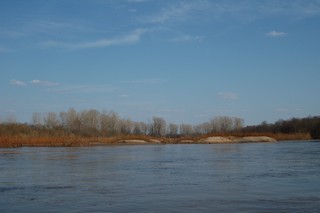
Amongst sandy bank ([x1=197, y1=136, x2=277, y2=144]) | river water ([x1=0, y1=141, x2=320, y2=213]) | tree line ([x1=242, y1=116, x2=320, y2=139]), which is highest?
tree line ([x1=242, y1=116, x2=320, y2=139])

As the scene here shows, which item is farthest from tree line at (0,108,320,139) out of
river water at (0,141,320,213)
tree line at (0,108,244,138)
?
river water at (0,141,320,213)

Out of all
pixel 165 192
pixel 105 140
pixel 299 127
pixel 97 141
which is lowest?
pixel 165 192

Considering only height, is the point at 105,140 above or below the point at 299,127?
below

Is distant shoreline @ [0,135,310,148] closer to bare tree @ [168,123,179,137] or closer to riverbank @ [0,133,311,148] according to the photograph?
riverbank @ [0,133,311,148]

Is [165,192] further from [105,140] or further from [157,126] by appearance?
[157,126]

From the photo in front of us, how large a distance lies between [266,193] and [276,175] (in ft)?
16.2

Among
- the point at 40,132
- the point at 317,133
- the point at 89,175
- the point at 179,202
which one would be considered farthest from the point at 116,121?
the point at 179,202

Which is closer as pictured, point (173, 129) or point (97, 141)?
point (97, 141)

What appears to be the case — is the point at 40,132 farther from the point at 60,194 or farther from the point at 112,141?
the point at 60,194

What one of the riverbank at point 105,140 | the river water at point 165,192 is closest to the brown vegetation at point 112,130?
the riverbank at point 105,140

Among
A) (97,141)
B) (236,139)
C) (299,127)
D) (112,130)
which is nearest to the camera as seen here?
(97,141)

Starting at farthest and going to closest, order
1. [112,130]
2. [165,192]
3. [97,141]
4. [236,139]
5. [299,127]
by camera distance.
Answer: [112,130] < [299,127] < [236,139] < [97,141] < [165,192]

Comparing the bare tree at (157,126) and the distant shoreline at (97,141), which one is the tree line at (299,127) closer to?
the distant shoreline at (97,141)

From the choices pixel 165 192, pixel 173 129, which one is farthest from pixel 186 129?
pixel 165 192
